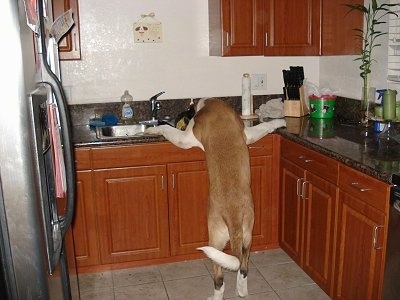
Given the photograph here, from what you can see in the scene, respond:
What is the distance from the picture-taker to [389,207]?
1777 millimetres

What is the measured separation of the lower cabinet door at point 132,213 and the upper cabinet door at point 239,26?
980 mm

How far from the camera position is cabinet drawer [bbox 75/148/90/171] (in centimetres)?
259

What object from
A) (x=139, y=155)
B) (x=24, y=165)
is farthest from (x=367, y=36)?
(x=24, y=165)

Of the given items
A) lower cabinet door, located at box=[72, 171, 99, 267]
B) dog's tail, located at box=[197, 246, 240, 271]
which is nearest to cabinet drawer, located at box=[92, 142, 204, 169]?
lower cabinet door, located at box=[72, 171, 99, 267]

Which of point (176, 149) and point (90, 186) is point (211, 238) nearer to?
point (176, 149)

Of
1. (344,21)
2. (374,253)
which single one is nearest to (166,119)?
(344,21)

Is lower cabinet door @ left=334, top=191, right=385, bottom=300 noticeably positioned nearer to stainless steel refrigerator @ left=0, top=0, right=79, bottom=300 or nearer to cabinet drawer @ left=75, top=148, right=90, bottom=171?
stainless steel refrigerator @ left=0, top=0, right=79, bottom=300

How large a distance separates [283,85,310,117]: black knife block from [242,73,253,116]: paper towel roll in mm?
285

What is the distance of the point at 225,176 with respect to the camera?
2404 millimetres

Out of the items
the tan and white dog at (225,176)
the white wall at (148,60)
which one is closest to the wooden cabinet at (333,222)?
the tan and white dog at (225,176)

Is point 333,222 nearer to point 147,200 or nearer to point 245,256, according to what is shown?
point 245,256

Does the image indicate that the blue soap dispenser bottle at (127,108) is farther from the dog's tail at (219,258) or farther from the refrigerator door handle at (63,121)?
the refrigerator door handle at (63,121)

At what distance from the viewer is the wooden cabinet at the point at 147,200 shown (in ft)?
8.73

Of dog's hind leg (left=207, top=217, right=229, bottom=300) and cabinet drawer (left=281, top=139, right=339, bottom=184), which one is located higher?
cabinet drawer (left=281, top=139, right=339, bottom=184)
